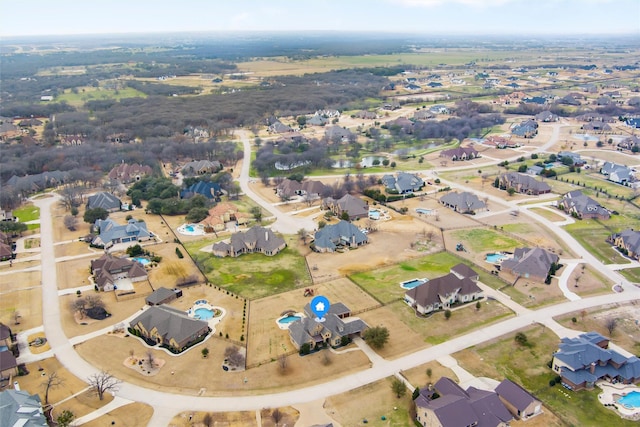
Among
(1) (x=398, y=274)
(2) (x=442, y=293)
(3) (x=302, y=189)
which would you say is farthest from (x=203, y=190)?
(2) (x=442, y=293)

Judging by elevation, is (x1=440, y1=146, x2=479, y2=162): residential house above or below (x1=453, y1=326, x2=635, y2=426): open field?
above

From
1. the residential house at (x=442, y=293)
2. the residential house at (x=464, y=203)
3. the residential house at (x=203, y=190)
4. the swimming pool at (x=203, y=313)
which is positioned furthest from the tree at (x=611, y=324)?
the residential house at (x=203, y=190)

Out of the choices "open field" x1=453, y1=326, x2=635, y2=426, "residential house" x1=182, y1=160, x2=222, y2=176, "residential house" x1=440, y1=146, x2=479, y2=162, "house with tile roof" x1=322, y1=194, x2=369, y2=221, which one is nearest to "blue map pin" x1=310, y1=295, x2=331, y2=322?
"open field" x1=453, y1=326, x2=635, y2=426

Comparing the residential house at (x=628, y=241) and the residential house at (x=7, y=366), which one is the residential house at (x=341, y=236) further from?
the residential house at (x=7, y=366)

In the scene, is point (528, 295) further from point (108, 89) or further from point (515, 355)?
point (108, 89)

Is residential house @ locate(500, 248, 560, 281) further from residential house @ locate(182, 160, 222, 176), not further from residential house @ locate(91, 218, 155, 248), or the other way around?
residential house @ locate(182, 160, 222, 176)

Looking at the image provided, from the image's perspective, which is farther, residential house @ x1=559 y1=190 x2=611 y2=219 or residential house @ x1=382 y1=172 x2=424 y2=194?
residential house @ x1=382 y1=172 x2=424 y2=194
